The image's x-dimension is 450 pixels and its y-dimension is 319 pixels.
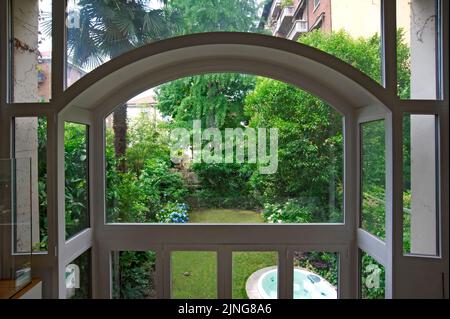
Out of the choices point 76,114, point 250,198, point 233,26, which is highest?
point 233,26

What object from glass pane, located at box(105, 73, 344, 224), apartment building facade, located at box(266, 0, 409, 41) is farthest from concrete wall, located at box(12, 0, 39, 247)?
apartment building facade, located at box(266, 0, 409, 41)

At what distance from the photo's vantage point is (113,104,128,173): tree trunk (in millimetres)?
4043

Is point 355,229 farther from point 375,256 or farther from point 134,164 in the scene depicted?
point 134,164

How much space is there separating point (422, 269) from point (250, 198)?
1919 millimetres

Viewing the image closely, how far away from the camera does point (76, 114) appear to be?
360 centimetres

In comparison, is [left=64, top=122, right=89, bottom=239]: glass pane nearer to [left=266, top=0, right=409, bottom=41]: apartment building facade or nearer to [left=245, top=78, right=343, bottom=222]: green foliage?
[left=245, top=78, right=343, bottom=222]: green foliage

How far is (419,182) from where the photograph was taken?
10.6ft

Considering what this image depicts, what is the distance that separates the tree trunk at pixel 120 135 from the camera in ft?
13.3

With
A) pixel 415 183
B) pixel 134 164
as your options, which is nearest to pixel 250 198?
pixel 134 164

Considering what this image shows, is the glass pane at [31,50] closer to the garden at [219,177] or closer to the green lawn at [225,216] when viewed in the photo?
the garden at [219,177]

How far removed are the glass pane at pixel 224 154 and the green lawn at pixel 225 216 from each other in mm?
12

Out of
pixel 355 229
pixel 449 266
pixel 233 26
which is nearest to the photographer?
pixel 449 266

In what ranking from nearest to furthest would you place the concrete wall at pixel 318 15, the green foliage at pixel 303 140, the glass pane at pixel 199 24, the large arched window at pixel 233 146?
the large arched window at pixel 233 146
the glass pane at pixel 199 24
the concrete wall at pixel 318 15
the green foliage at pixel 303 140

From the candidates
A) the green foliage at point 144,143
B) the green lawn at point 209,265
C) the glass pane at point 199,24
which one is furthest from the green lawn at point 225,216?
the glass pane at point 199,24
